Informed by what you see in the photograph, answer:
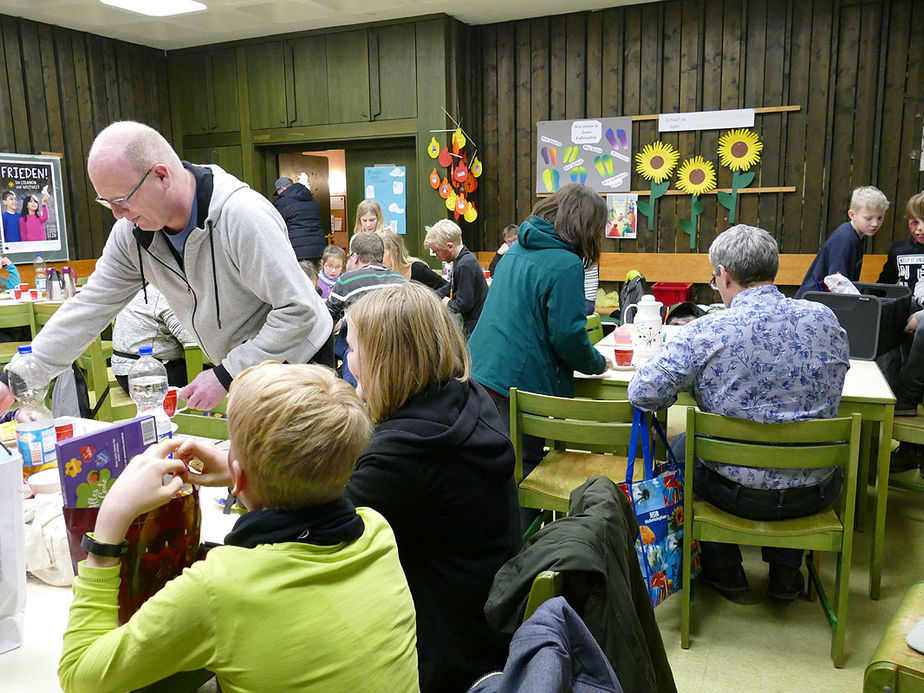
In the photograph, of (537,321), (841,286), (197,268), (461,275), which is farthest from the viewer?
(461,275)

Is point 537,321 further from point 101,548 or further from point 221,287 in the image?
point 101,548

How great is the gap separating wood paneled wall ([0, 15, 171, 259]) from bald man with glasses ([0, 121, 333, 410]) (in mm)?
5743

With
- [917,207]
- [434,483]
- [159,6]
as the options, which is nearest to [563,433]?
[434,483]

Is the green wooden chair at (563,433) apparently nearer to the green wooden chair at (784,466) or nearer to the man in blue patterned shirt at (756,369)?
the man in blue patterned shirt at (756,369)

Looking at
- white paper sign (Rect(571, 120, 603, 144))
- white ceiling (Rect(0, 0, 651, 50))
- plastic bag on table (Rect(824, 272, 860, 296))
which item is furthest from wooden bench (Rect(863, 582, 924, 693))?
white ceiling (Rect(0, 0, 651, 50))

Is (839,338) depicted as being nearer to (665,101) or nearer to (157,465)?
(157,465)

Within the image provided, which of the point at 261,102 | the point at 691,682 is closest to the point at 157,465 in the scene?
the point at 691,682

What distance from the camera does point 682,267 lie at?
268 inches

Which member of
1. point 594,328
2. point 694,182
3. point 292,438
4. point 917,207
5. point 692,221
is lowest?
point 594,328

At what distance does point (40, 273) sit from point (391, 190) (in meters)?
3.37

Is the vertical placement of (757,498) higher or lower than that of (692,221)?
lower

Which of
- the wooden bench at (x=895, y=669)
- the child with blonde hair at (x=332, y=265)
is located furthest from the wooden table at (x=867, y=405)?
the child with blonde hair at (x=332, y=265)

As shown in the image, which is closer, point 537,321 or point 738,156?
point 537,321

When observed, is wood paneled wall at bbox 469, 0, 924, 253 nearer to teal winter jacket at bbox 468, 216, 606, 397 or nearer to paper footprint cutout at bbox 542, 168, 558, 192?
paper footprint cutout at bbox 542, 168, 558, 192
